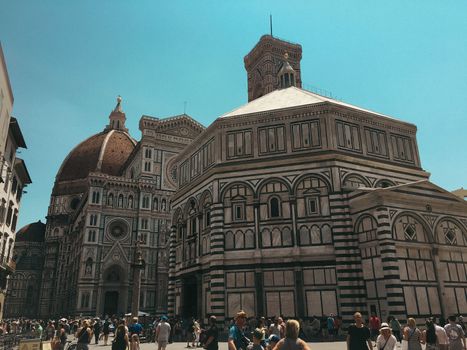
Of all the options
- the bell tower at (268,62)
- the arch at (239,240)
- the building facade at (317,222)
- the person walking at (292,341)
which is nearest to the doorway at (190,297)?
the building facade at (317,222)

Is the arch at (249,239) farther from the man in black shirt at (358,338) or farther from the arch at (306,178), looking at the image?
the man in black shirt at (358,338)

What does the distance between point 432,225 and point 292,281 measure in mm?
9361

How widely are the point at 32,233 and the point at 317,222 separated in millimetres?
79909

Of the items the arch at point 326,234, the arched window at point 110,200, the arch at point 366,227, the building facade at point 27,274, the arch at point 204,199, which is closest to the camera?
the arch at point 366,227

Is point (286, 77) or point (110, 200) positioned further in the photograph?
point (110, 200)

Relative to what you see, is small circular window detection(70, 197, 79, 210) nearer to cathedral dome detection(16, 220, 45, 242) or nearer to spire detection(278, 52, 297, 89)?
cathedral dome detection(16, 220, 45, 242)

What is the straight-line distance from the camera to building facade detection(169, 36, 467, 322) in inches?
925

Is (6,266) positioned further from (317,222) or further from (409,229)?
(409,229)

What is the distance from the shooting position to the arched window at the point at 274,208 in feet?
86.8

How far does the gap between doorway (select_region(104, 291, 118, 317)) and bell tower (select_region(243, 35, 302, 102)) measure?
127ft

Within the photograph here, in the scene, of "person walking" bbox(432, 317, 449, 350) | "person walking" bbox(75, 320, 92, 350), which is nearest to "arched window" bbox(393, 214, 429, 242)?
"person walking" bbox(432, 317, 449, 350)

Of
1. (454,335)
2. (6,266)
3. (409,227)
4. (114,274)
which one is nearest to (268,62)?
(114,274)

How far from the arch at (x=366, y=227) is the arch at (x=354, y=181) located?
2.67 m

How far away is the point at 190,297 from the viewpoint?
30672mm
